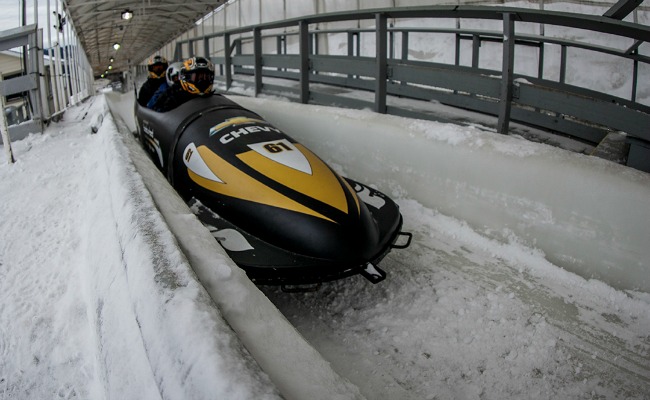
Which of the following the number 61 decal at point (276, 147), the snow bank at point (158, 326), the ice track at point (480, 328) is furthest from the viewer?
the number 61 decal at point (276, 147)

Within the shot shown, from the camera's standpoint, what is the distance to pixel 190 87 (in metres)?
3.25

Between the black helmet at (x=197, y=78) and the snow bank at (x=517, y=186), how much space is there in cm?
97

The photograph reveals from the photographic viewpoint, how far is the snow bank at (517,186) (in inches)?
73.0

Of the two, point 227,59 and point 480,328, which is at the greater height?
point 227,59

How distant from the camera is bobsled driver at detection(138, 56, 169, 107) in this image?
4375 mm

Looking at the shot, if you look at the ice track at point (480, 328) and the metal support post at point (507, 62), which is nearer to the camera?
the ice track at point (480, 328)

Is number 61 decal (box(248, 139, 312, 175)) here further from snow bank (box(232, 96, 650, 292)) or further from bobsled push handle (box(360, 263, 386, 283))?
snow bank (box(232, 96, 650, 292))

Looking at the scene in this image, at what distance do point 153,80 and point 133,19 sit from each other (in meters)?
17.0

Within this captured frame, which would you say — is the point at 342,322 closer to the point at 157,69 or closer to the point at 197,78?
the point at 197,78

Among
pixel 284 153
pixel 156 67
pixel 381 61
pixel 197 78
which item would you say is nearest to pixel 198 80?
pixel 197 78

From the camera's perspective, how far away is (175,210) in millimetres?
1612

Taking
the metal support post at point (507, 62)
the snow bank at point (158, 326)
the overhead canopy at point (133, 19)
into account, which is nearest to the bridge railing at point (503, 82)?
the metal support post at point (507, 62)

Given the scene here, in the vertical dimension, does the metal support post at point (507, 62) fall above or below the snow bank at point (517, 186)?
above

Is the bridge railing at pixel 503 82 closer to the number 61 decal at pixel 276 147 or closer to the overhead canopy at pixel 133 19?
the number 61 decal at pixel 276 147
